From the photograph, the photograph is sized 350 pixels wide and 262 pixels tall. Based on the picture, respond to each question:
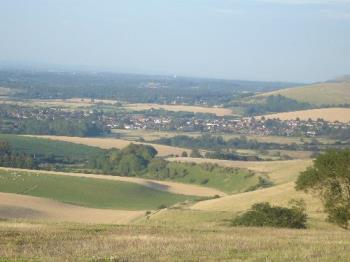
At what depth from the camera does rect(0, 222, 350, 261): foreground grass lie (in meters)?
17.5

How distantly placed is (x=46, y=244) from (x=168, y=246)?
11.8 ft

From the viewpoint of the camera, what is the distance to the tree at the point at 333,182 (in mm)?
37688

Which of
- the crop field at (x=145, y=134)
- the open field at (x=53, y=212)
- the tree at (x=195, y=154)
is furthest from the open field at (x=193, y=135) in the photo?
the open field at (x=53, y=212)

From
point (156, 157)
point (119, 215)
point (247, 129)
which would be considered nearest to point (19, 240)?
point (119, 215)

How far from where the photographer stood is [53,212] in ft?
226

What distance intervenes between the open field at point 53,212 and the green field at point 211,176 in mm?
30859

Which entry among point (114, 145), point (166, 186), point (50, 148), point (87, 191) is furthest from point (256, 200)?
point (114, 145)

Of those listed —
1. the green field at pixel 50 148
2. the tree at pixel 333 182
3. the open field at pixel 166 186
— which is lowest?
the green field at pixel 50 148

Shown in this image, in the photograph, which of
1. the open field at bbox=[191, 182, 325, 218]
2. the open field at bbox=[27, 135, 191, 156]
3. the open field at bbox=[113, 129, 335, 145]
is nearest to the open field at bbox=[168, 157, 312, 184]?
the open field at bbox=[27, 135, 191, 156]

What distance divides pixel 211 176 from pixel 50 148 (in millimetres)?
42137

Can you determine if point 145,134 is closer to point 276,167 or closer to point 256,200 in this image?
point 276,167

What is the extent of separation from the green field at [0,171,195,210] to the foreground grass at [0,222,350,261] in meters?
59.8

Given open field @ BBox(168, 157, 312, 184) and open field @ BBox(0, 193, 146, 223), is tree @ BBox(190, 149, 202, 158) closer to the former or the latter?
open field @ BBox(168, 157, 312, 184)

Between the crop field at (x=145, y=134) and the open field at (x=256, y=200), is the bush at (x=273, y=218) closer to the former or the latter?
the open field at (x=256, y=200)
